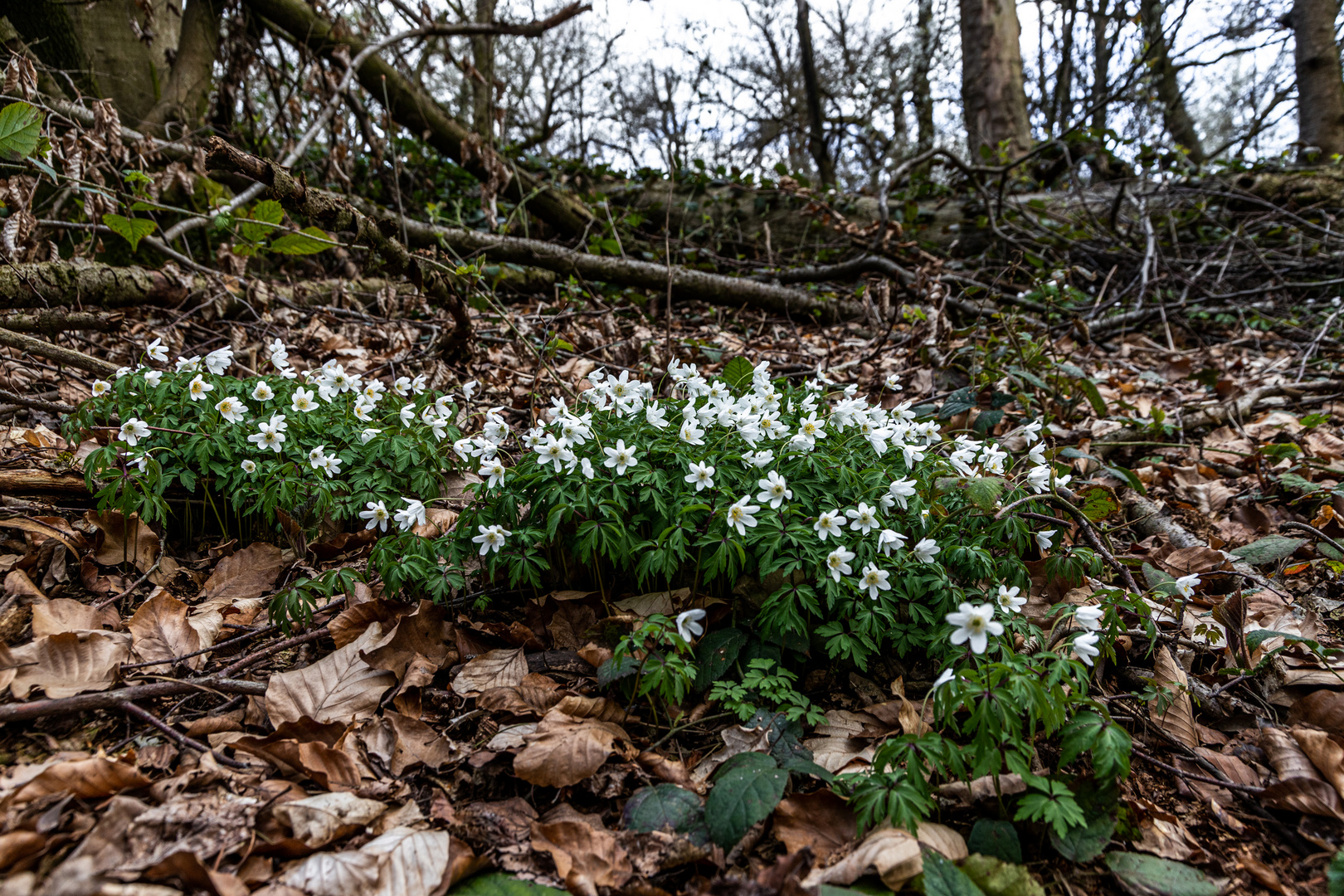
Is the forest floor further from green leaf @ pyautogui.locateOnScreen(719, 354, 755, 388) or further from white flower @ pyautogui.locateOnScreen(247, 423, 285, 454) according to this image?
green leaf @ pyautogui.locateOnScreen(719, 354, 755, 388)

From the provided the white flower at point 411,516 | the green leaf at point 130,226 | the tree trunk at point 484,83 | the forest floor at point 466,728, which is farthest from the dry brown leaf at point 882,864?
the tree trunk at point 484,83

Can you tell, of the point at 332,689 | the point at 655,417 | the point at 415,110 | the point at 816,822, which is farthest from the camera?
the point at 415,110

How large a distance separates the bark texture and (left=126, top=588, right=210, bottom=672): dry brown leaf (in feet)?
14.0

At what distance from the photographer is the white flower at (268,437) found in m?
2.48

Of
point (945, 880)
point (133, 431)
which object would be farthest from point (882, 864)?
point (133, 431)

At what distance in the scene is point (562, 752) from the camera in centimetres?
179

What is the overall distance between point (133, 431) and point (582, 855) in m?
2.17

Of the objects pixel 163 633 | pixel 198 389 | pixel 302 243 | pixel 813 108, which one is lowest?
pixel 163 633

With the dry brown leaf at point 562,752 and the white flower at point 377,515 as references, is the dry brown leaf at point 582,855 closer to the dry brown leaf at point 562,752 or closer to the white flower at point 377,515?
the dry brown leaf at point 562,752

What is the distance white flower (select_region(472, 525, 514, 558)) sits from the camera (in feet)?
6.99

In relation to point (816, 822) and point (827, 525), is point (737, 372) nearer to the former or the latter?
point (827, 525)

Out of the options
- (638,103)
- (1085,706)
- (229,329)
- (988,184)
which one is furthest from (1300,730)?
(638,103)

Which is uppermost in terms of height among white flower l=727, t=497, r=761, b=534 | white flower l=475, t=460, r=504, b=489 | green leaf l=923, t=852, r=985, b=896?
white flower l=475, t=460, r=504, b=489

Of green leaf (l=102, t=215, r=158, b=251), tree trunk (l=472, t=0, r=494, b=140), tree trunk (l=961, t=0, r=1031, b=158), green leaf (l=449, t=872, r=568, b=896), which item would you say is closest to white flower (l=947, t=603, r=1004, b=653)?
green leaf (l=449, t=872, r=568, b=896)
